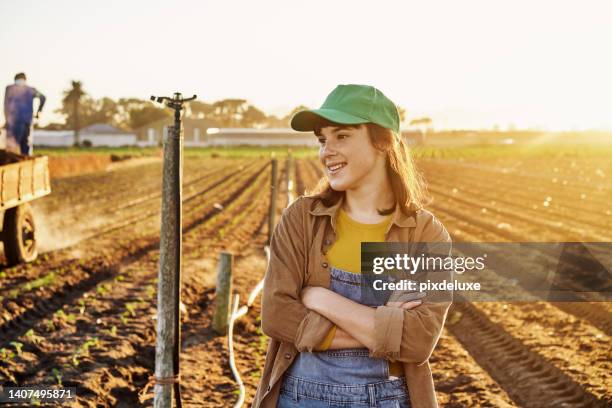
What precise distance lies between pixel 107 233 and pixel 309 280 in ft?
37.8

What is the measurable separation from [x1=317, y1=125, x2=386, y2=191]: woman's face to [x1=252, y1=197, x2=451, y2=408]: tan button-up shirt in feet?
0.27

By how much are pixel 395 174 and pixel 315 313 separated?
0.49m

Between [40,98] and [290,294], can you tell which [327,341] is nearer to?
[290,294]

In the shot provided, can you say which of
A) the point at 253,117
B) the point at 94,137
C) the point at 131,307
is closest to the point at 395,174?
the point at 131,307

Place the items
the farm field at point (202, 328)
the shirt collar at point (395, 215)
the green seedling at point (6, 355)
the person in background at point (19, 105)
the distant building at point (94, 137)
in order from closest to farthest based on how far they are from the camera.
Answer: the shirt collar at point (395, 215), the farm field at point (202, 328), the green seedling at point (6, 355), the person in background at point (19, 105), the distant building at point (94, 137)

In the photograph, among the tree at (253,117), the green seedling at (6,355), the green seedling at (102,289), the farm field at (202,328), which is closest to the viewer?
the farm field at (202,328)

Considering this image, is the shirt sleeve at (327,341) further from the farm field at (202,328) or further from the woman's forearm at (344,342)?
the farm field at (202,328)

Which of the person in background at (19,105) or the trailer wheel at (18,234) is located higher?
the person in background at (19,105)

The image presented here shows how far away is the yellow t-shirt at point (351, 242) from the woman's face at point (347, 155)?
0.38 ft

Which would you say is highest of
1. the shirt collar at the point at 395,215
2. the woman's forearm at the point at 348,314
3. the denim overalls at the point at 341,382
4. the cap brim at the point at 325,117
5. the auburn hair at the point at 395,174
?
the cap brim at the point at 325,117

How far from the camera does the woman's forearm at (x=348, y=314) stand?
2068mm

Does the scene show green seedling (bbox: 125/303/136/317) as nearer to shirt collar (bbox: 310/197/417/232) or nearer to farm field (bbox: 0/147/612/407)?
farm field (bbox: 0/147/612/407)

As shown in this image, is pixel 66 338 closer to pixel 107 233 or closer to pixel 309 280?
pixel 309 280

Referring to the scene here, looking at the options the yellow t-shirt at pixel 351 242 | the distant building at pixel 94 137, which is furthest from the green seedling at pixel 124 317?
the distant building at pixel 94 137
